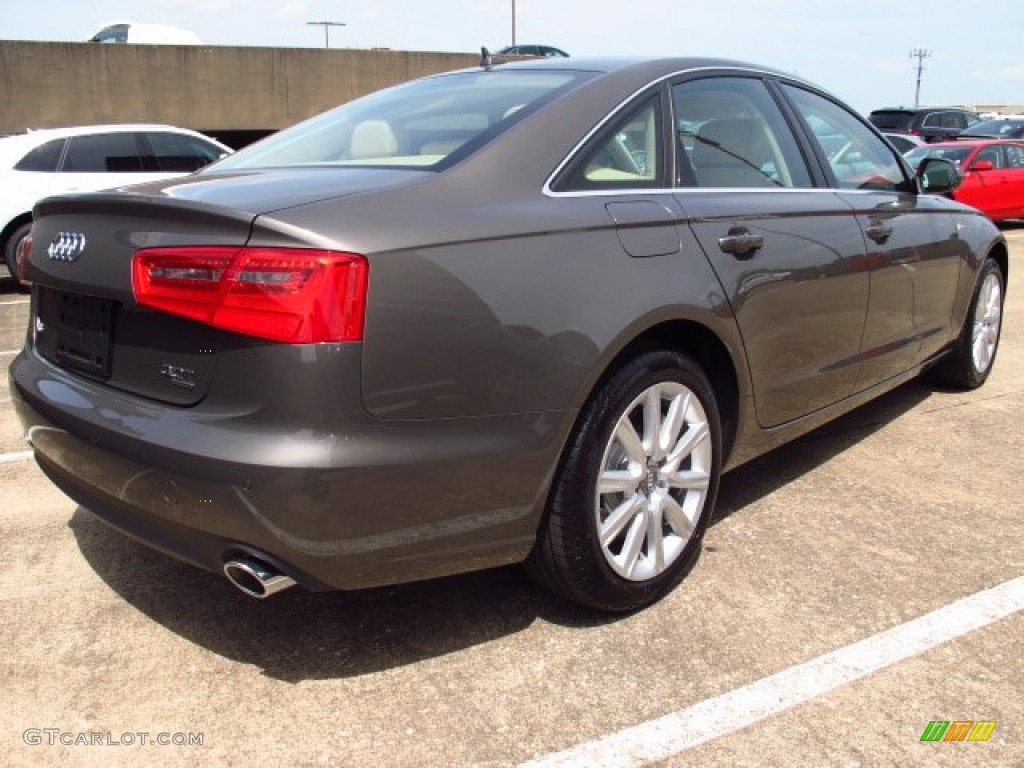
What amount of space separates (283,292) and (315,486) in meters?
0.42

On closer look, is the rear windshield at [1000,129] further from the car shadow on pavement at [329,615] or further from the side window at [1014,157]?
the car shadow on pavement at [329,615]

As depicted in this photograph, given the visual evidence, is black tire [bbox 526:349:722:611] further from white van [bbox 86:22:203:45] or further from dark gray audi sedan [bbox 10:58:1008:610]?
white van [bbox 86:22:203:45]

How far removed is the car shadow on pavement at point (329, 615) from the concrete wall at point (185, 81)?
720 inches

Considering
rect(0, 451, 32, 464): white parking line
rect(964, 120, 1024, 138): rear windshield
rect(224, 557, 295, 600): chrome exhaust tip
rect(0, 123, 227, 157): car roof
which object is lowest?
rect(0, 451, 32, 464): white parking line

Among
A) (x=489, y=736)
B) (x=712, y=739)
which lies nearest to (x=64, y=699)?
(x=489, y=736)

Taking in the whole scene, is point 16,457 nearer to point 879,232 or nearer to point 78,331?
point 78,331

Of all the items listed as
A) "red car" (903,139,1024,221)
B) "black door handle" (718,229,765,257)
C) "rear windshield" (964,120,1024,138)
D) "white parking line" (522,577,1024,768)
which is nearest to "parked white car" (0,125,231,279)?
"black door handle" (718,229,765,257)

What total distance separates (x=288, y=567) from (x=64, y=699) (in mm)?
719

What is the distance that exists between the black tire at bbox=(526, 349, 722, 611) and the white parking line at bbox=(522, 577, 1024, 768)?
0.44 m

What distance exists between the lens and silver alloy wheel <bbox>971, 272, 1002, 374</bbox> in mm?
5066

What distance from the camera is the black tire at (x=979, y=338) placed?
4.98 m

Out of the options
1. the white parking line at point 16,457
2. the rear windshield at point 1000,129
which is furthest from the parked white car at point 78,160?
the rear windshield at point 1000,129

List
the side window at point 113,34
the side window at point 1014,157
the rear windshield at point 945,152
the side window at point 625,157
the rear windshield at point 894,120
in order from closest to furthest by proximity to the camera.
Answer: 1. the side window at point 625,157
2. the rear windshield at point 945,152
3. the side window at point 1014,157
4. the side window at point 113,34
5. the rear windshield at point 894,120

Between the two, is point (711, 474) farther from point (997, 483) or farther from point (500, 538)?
point (997, 483)
